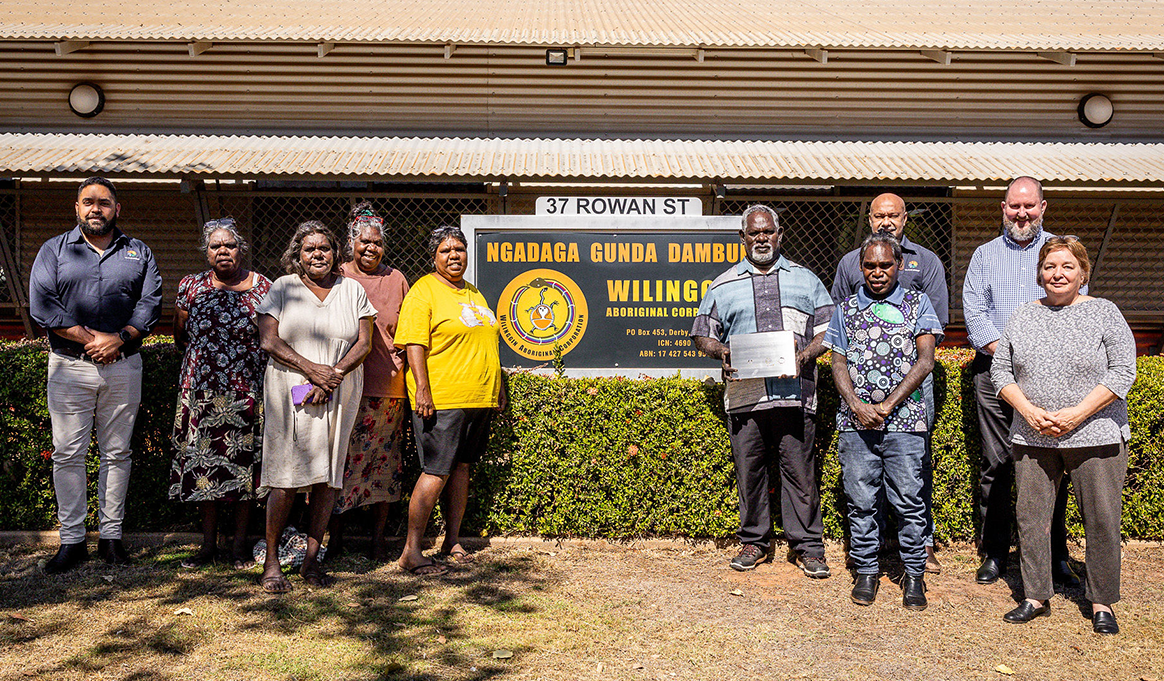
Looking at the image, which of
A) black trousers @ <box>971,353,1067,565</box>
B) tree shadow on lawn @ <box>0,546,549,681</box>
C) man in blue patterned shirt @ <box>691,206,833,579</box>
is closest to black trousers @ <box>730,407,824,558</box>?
man in blue patterned shirt @ <box>691,206,833,579</box>

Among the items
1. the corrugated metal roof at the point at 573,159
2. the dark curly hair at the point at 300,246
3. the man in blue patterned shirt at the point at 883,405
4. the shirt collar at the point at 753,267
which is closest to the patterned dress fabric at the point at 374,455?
the dark curly hair at the point at 300,246

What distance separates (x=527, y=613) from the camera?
402 centimetres

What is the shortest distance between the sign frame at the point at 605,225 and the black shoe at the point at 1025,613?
94.5 inches

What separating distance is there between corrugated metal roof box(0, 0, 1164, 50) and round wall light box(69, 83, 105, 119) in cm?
70

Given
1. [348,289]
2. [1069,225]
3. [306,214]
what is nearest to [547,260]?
[348,289]

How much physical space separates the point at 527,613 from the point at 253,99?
846 cm

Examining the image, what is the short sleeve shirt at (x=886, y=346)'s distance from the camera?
4148mm

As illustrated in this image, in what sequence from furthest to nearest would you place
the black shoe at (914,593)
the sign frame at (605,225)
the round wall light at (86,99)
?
the round wall light at (86,99)
the sign frame at (605,225)
the black shoe at (914,593)

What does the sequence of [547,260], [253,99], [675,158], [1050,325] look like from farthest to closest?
1. [253,99]
2. [675,158]
3. [547,260]
4. [1050,325]

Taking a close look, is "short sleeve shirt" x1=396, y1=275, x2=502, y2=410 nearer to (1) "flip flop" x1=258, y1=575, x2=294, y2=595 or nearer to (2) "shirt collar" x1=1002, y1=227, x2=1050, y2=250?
(1) "flip flop" x1=258, y1=575, x2=294, y2=595

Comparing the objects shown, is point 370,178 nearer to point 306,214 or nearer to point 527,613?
point 306,214

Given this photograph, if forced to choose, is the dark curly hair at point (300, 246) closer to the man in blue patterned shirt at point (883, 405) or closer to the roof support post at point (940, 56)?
the man in blue patterned shirt at point (883, 405)

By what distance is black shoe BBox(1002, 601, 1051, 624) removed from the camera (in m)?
3.94

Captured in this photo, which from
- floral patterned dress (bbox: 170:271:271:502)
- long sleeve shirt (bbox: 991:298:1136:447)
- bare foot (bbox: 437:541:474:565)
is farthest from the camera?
bare foot (bbox: 437:541:474:565)
